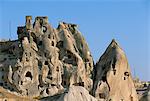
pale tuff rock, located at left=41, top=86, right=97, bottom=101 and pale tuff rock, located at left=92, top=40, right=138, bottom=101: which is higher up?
pale tuff rock, located at left=92, top=40, right=138, bottom=101

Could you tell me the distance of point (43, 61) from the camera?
182 feet

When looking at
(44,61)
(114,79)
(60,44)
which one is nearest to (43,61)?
(44,61)

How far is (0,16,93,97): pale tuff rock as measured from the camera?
52594mm

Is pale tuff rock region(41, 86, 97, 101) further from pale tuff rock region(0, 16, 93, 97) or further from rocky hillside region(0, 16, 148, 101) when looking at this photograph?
pale tuff rock region(0, 16, 93, 97)

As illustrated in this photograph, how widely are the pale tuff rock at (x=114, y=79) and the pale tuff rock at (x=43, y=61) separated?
65.2 feet

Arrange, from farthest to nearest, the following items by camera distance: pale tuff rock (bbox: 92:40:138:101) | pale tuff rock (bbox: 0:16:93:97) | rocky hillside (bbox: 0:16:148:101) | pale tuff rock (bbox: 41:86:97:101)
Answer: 1. pale tuff rock (bbox: 0:16:93:97)
2. rocky hillside (bbox: 0:16:148:101)
3. pale tuff rock (bbox: 92:40:138:101)
4. pale tuff rock (bbox: 41:86:97:101)

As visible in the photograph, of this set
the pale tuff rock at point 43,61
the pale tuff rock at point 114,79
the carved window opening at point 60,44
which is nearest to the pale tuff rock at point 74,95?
the pale tuff rock at point 114,79

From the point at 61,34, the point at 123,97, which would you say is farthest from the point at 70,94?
the point at 61,34

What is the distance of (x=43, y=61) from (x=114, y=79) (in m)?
26.8

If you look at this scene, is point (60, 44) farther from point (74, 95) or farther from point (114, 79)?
point (74, 95)

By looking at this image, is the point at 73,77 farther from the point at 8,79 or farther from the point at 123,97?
the point at 123,97

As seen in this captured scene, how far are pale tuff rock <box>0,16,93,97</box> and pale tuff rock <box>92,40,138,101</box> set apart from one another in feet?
65.2

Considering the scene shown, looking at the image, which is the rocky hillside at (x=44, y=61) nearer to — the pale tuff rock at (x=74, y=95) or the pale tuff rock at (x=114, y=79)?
the pale tuff rock at (x=114, y=79)

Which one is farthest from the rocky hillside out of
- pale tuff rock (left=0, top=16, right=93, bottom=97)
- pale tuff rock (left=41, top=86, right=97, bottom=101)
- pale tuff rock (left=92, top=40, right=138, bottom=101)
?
pale tuff rock (left=41, top=86, right=97, bottom=101)
